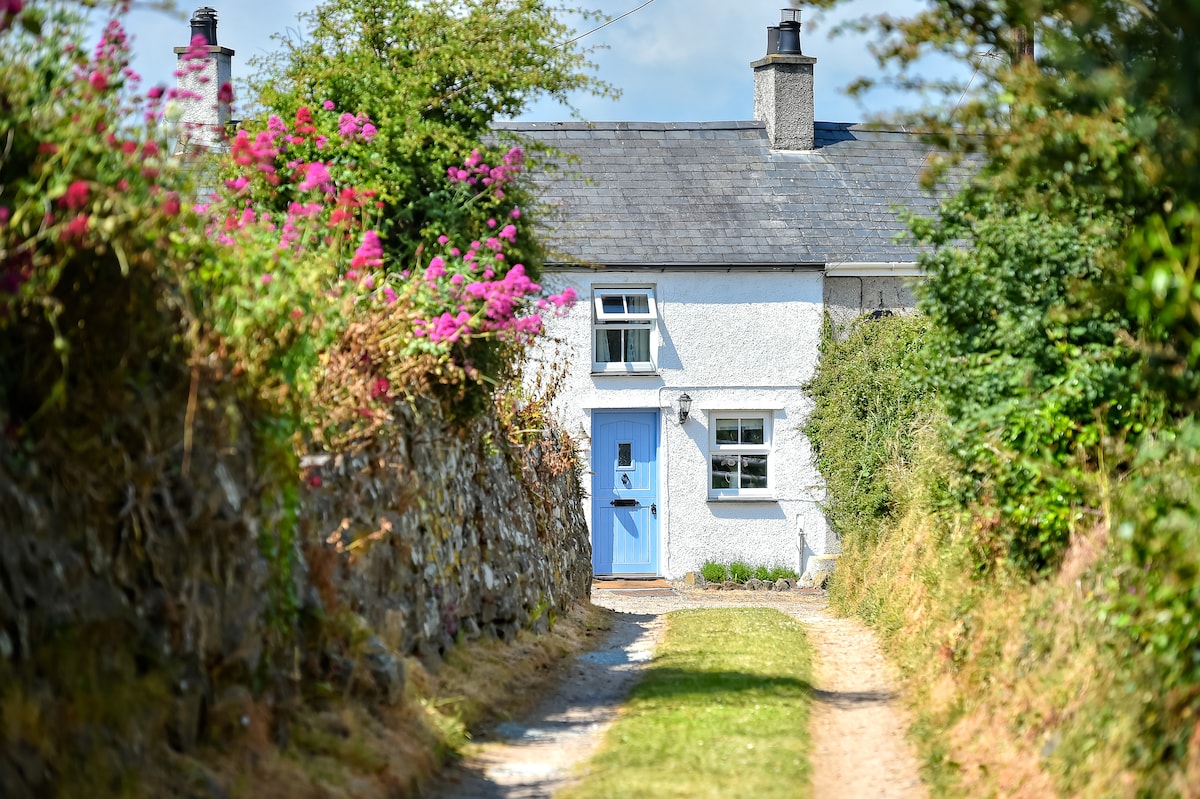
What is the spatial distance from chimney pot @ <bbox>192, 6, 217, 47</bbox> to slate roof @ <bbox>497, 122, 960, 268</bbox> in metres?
6.23

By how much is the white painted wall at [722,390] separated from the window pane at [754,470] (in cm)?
Answer: 30

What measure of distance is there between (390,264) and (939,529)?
17.4ft

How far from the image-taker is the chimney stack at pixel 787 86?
26.1 m

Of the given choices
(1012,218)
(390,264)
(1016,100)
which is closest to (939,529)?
(1012,218)

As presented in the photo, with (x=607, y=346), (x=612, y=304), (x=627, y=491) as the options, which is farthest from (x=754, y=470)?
(x=612, y=304)

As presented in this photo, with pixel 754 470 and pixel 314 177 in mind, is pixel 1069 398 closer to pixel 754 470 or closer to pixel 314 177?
pixel 314 177

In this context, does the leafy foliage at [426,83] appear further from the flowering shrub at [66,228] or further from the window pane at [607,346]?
the window pane at [607,346]

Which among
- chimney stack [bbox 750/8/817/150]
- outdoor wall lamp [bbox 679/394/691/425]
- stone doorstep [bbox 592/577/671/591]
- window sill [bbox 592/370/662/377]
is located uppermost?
chimney stack [bbox 750/8/817/150]

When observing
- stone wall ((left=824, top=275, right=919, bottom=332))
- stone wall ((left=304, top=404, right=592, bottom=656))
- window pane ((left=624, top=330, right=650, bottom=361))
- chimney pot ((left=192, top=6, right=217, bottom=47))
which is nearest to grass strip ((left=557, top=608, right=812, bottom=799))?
stone wall ((left=304, top=404, right=592, bottom=656))

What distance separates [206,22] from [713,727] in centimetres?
2131

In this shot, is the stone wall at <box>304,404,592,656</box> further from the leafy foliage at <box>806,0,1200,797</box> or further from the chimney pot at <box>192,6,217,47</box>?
the chimney pot at <box>192,6,217,47</box>

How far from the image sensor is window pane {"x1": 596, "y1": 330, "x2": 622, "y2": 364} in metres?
24.5

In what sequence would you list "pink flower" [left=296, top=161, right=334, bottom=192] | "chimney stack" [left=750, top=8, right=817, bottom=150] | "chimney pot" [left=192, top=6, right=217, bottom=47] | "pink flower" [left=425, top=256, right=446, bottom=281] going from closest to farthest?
1. "pink flower" [left=296, top=161, right=334, bottom=192]
2. "pink flower" [left=425, top=256, right=446, bottom=281]
3. "chimney stack" [left=750, top=8, right=817, bottom=150]
4. "chimney pot" [left=192, top=6, right=217, bottom=47]

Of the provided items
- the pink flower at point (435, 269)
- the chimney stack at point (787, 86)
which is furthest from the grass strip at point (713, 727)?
the chimney stack at point (787, 86)
